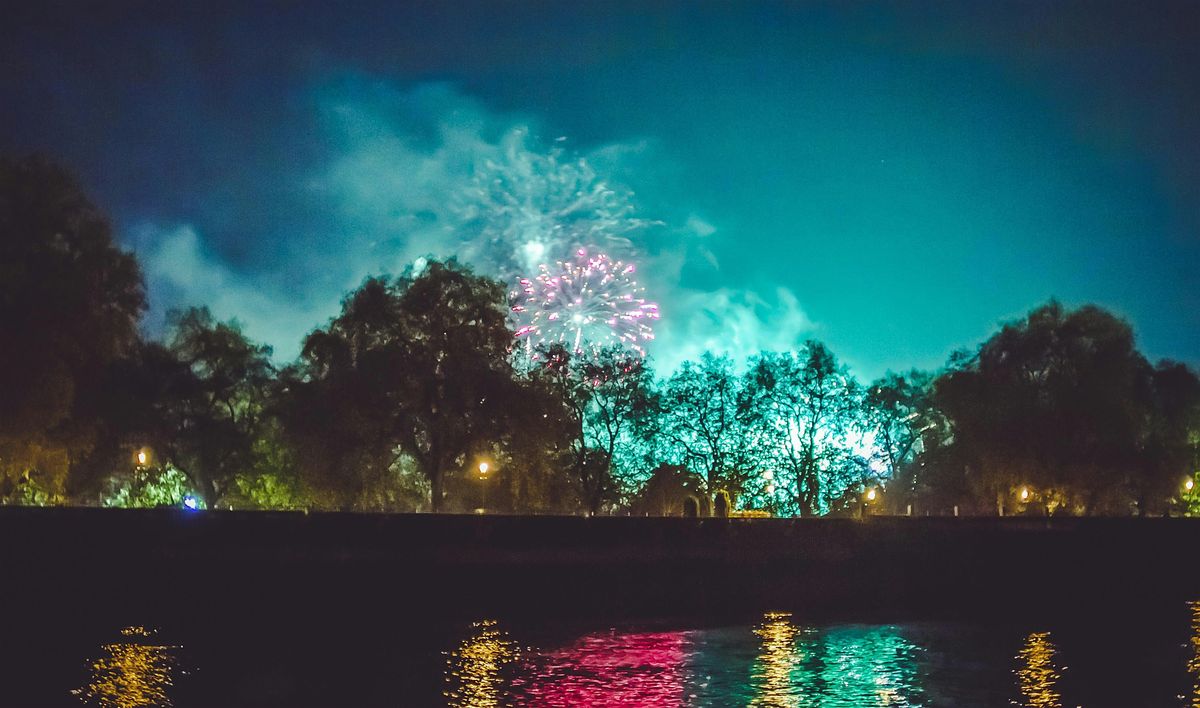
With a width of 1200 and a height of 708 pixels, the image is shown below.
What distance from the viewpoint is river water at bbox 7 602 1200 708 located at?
98.4 feet

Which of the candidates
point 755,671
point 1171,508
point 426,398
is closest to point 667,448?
point 426,398

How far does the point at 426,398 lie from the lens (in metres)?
66.0

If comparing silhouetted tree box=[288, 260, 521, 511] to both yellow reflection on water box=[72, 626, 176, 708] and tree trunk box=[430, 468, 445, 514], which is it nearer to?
tree trunk box=[430, 468, 445, 514]

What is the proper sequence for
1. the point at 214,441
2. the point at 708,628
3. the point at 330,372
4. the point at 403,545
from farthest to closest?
1. the point at 214,441
2. the point at 330,372
3. the point at 403,545
4. the point at 708,628

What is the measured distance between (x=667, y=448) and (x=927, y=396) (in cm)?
2057

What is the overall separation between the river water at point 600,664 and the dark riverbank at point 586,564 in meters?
1.77

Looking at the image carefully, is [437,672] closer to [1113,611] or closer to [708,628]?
[708,628]

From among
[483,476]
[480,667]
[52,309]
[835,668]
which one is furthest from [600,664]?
[483,476]

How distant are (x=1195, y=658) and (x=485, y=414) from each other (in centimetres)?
3779

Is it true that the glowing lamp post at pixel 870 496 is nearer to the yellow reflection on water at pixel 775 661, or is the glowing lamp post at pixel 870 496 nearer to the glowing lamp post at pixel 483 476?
the glowing lamp post at pixel 483 476

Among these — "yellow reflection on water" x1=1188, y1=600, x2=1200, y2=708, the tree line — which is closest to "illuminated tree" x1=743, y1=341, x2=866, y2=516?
the tree line

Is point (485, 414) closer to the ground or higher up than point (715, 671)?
higher up

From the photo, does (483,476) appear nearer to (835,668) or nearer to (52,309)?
(52,309)

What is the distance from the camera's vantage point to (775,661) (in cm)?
3528
